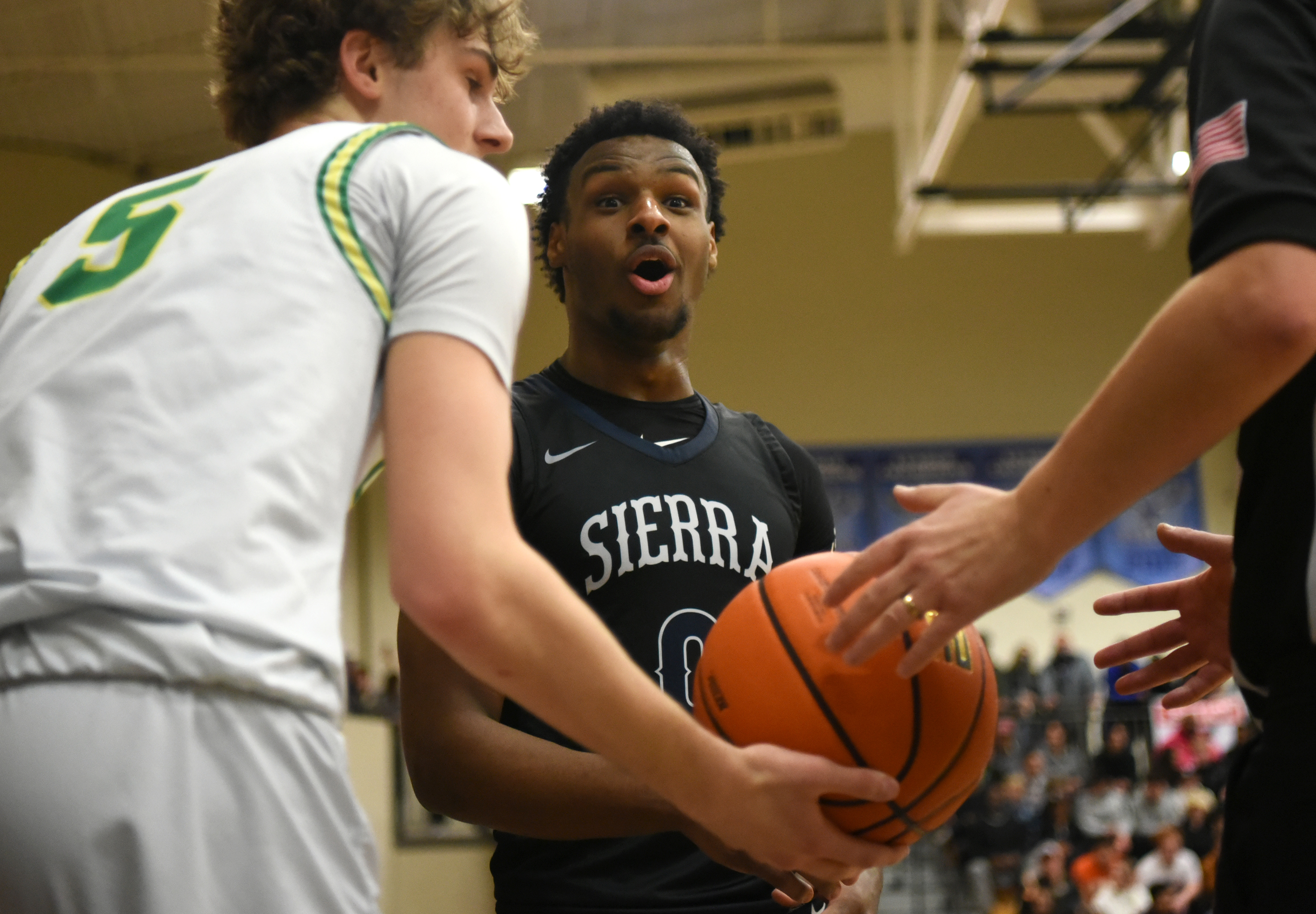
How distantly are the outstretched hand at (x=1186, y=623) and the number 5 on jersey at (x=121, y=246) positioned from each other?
1.45m

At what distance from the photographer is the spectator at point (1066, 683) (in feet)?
50.9

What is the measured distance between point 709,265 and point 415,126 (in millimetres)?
1396

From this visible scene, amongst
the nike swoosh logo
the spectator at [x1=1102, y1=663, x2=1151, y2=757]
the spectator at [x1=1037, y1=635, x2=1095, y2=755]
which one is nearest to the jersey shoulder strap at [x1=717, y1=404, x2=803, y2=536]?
the nike swoosh logo

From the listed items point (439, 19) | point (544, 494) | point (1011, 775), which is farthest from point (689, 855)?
point (1011, 775)

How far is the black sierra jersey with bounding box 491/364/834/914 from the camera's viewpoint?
7.72ft

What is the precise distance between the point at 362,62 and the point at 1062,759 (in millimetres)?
13931

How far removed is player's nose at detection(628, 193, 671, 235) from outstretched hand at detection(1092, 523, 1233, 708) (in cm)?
116

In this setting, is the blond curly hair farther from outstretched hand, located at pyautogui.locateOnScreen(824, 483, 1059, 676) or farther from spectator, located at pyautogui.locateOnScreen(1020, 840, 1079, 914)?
spectator, located at pyautogui.locateOnScreen(1020, 840, 1079, 914)

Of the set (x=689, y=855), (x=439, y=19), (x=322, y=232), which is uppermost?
(x=439, y=19)

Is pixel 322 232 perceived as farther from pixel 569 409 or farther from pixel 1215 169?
pixel 569 409

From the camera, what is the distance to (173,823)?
1289mm

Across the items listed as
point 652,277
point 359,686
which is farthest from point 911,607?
point 359,686

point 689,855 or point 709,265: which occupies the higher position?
point 709,265

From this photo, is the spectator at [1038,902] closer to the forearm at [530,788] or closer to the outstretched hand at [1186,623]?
the outstretched hand at [1186,623]
